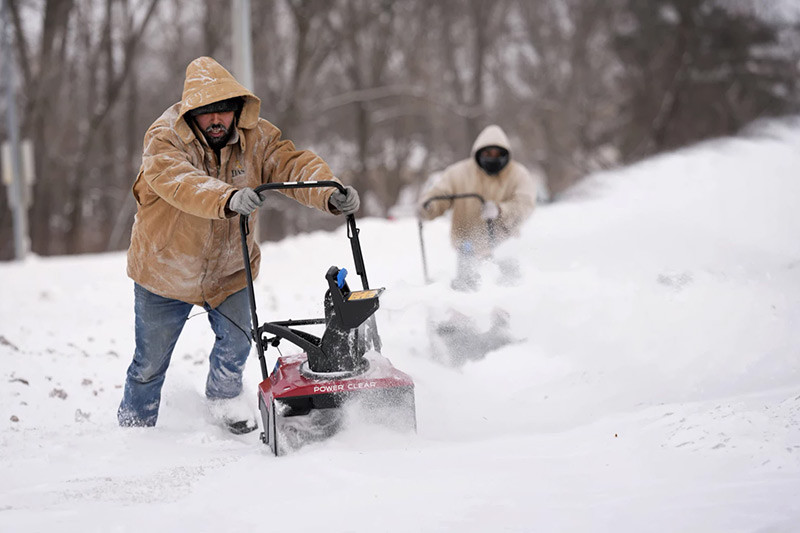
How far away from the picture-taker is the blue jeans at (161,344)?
14.2 feet

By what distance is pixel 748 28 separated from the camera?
83.1 feet

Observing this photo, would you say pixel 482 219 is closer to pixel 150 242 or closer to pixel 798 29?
pixel 150 242

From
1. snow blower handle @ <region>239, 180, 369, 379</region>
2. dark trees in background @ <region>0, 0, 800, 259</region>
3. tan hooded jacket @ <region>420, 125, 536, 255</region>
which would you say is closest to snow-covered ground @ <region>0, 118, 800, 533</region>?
tan hooded jacket @ <region>420, 125, 536, 255</region>

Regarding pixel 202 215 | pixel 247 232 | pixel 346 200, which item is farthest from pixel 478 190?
pixel 202 215

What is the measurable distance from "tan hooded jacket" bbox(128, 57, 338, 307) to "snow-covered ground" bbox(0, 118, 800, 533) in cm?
83

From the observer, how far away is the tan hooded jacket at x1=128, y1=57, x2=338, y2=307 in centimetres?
400

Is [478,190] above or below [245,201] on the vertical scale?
below

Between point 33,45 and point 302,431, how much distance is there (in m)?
24.2

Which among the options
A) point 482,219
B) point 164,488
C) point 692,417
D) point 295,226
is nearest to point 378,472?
point 164,488

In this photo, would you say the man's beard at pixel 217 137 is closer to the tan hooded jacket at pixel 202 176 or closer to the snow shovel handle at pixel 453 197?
the tan hooded jacket at pixel 202 176

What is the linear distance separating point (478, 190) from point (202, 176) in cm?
347

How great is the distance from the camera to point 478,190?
22.7ft

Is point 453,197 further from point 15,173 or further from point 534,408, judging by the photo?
point 15,173

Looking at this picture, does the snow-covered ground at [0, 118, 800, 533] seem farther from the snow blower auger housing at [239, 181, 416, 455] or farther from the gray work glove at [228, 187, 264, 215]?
the gray work glove at [228, 187, 264, 215]
